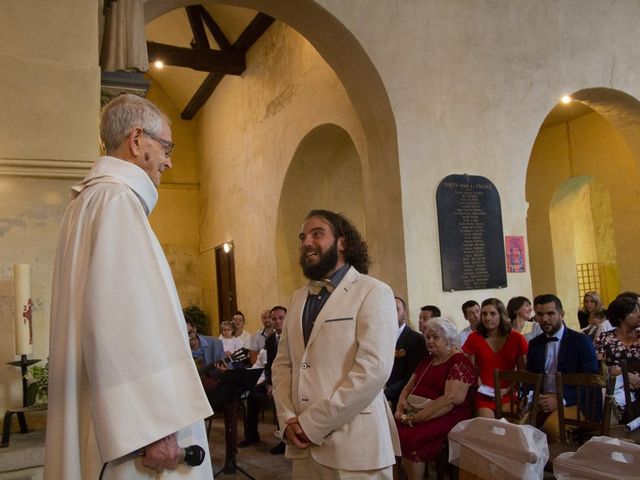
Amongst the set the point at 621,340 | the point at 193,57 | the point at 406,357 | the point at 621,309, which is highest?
the point at 193,57

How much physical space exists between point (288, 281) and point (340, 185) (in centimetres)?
171

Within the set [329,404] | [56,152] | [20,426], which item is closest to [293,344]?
[329,404]

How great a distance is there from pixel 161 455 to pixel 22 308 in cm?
155

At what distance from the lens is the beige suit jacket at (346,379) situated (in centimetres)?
219

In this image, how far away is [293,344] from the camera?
2.47 meters

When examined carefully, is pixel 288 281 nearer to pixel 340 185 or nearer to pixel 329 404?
pixel 340 185

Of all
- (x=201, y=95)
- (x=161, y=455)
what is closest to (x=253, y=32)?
(x=201, y=95)

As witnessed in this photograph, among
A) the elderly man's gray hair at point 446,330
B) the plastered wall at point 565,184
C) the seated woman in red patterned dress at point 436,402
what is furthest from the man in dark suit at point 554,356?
the plastered wall at point 565,184

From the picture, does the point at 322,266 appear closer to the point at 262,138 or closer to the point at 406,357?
the point at 406,357

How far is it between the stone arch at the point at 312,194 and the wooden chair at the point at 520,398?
5415mm

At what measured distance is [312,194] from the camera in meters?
9.12

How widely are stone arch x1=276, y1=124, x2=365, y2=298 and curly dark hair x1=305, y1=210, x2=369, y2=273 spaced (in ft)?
20.5

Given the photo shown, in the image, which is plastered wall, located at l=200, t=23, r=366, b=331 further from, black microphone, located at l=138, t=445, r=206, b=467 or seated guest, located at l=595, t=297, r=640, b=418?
black microphone, located at l=138, t=445, r=206, b=467

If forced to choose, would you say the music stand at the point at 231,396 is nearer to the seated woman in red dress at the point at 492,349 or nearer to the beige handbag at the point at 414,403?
the beige handbag at the point at 414,403
